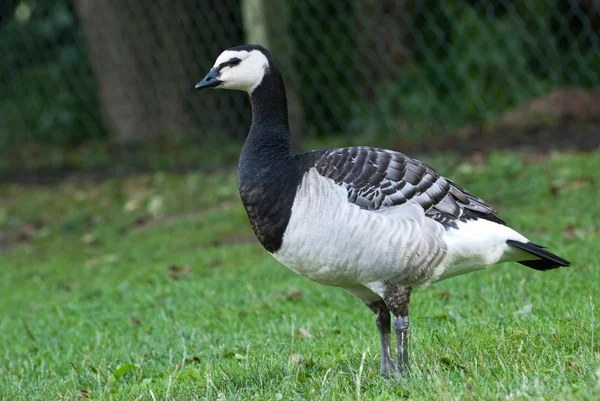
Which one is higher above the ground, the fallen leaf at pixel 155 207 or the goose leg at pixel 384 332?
the goose leg at pixel 384 332

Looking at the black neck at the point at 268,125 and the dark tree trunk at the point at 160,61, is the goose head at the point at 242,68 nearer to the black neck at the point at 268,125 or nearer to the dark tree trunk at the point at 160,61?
the black neck at the point at 268,125

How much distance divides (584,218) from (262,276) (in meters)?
2.63

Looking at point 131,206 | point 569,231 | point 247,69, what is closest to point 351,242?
point 247,69

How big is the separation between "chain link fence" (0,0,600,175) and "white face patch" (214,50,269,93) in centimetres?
651

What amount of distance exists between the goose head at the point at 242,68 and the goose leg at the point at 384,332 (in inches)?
49.1

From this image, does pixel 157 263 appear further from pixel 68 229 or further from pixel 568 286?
pixel 568 286

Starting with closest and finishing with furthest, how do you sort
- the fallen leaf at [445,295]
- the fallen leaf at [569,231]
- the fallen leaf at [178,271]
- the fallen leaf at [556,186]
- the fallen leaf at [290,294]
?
the fallen leaf at [445,295]
the fallen leaf at [290,294]
the fallen leaf at [569,231]
the fallen leaf at [178,271]
the fallen leaf at [556,186]

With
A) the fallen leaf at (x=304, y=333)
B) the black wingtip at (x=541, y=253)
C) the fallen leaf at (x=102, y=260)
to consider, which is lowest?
the fallen leaf at (x=102, y=260)

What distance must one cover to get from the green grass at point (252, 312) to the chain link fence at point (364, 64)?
6.66 feet

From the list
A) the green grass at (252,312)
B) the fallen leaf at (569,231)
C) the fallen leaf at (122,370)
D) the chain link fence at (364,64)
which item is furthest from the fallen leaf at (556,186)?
the fallen leaf at (122,370)

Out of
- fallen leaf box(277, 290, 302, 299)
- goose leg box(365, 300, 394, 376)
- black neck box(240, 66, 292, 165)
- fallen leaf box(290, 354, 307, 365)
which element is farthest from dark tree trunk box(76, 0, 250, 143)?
fallen leaf box(290, 354, 307, 365)

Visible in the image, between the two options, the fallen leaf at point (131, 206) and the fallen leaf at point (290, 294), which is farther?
the fallen leaf at point (131, 206)

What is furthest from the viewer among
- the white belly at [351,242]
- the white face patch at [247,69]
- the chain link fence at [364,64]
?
the chain link fence at [364,64]

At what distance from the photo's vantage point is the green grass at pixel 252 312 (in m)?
3.61
